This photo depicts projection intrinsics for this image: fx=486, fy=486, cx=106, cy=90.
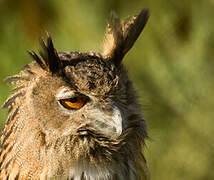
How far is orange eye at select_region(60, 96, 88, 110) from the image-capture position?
291cm

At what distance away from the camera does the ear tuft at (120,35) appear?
10.9ft

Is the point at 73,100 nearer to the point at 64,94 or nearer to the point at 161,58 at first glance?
the point at 64,94

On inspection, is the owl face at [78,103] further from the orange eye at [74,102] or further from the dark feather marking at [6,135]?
the dark feather marking at [6,135]

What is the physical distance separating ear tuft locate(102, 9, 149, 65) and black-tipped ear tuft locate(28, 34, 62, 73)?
454mm

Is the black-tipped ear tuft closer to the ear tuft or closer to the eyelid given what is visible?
the eyelid

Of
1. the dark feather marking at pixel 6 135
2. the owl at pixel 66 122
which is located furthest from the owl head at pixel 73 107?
the dark feather marking at pixel 6 135

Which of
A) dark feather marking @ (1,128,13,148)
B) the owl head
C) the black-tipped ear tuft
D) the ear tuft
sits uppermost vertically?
the ear tuft

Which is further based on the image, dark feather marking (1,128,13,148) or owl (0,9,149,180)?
dark feather marking (1,128,13,148)

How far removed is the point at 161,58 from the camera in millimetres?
5691

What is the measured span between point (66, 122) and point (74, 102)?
13cm

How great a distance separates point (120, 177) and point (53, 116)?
61cm

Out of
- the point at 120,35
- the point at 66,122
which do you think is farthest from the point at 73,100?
the point at 120,35

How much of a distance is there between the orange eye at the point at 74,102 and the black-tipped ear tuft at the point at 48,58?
21cm

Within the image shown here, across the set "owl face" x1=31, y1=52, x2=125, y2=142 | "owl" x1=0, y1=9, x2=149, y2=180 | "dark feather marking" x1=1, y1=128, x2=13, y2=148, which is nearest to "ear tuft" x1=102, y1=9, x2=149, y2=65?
"owl" x1=0, y1=9, x2=149, y2=180
